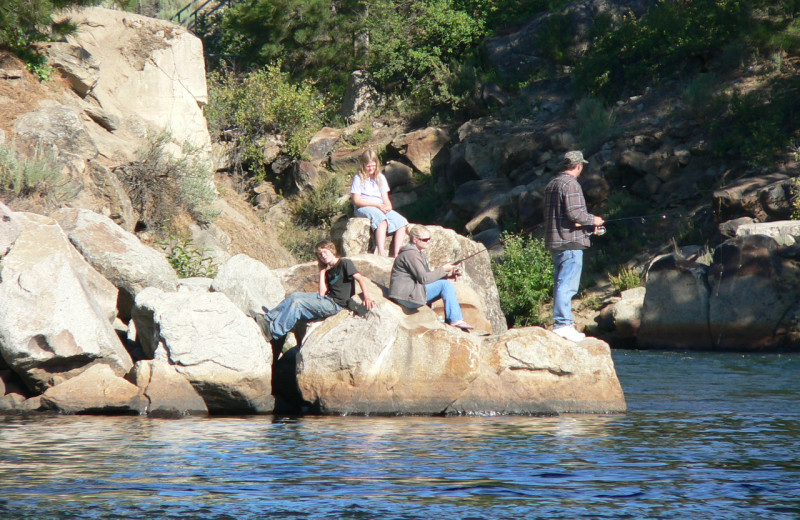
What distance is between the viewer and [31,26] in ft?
58.2

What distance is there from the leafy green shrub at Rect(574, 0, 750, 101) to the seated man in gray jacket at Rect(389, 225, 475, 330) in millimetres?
17816

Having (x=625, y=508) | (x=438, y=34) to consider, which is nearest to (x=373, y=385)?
(x=625, y=508)

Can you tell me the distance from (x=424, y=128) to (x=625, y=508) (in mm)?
24897

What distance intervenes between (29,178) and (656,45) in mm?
18092

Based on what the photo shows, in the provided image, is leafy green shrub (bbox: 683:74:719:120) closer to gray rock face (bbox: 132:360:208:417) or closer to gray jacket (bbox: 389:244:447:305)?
gray jacket (bbox: 389:244:447:305)

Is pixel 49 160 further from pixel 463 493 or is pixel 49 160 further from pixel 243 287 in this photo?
pixel 463 493

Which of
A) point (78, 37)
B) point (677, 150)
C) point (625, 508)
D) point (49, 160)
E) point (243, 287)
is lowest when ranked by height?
point (625, 508)

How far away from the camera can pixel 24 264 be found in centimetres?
1001

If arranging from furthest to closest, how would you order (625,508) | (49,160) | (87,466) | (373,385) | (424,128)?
1. (424,128)
2. (49,160)
3. (373,385)
4. (87,466)
5. (625,508)

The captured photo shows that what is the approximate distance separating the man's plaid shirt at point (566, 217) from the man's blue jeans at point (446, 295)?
123cm

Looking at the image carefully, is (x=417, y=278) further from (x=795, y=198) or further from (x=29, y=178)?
(x=795, y=198)

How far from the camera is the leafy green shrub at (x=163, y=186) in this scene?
18250 millimetres

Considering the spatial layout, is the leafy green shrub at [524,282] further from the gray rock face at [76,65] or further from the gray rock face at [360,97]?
the gray rock face at [360,97]

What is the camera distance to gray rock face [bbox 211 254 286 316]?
36.8 feet
